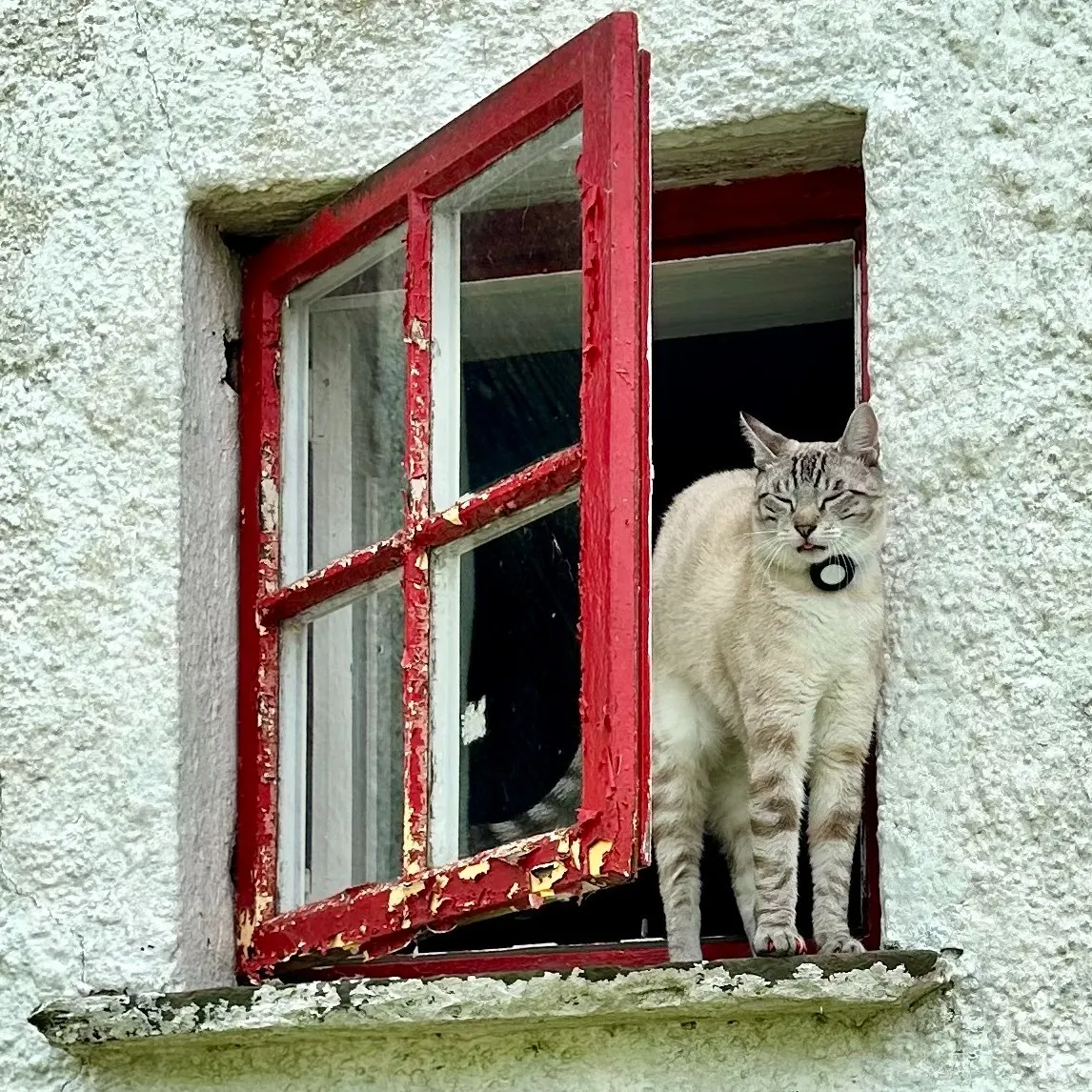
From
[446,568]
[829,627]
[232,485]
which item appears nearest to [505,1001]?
[446,568]

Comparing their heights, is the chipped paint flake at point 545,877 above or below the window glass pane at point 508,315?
below

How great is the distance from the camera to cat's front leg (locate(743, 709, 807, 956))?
10.8 feet

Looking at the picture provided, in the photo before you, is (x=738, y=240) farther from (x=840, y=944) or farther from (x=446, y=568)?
(x=840, y=944)

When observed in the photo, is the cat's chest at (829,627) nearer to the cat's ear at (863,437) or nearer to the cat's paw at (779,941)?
the cat's ear at (863,437)

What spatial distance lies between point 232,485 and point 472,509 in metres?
0.66

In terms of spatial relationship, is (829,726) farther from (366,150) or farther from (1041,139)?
(366,150)

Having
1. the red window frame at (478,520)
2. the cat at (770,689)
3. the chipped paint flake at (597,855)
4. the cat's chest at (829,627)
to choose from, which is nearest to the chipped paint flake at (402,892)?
the red window frame at (478,520)

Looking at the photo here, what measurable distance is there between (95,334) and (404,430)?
57 cm

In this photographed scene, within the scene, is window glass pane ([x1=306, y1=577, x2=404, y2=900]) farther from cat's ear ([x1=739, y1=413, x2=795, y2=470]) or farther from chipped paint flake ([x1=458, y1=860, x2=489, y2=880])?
cat's ear ([x1=739, y1=413, x2=795, y2=470])

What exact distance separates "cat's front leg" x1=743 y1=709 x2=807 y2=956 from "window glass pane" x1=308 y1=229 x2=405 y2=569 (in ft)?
2.12

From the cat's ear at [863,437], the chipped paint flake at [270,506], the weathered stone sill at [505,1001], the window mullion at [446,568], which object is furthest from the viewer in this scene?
the chipped paint flake at [270,506]

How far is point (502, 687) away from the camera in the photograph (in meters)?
3.25

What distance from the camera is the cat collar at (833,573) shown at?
3.37 meters

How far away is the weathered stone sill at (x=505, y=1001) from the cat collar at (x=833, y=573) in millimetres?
629
